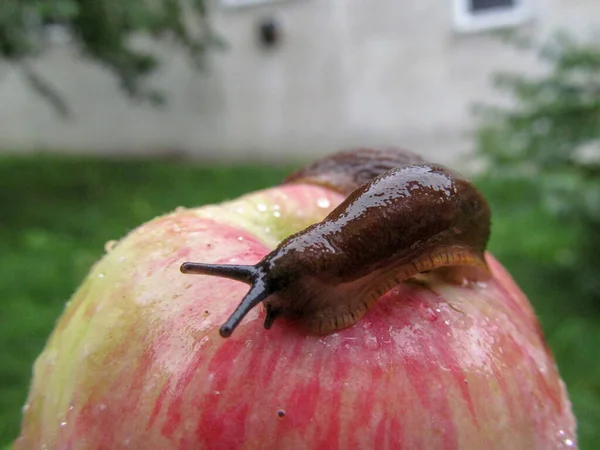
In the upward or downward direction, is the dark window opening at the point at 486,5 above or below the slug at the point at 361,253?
below

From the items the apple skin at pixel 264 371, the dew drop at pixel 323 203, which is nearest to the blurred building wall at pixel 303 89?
the dew drop at pixel 323 203

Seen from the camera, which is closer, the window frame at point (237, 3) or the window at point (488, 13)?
the window at point (488, 13)

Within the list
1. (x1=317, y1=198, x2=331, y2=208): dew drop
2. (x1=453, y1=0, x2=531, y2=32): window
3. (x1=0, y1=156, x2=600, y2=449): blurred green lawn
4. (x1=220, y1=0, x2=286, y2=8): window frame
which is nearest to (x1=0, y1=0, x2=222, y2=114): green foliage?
(x1=0, y1=156, x2=600, y2=449): blurred green lawn

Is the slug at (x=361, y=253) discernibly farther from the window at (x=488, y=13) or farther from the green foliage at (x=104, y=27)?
the window at (x=488, y=13)

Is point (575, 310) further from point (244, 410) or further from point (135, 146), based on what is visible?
point (135, 146)

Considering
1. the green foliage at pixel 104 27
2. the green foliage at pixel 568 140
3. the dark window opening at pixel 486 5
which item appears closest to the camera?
the green foliage at pixel 568 140

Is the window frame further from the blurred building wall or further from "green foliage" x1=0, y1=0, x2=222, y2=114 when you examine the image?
"green foliage" x1=0, y1=0, x2=222, y2=114

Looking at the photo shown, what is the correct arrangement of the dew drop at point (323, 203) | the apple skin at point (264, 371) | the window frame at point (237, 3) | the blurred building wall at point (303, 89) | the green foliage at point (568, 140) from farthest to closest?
the window frame at point (237, 3) → the blurred building wall at point (303, 89) → the green foliage at point (568, 140) → the dew drop at point (323, 203) → the apple skin at point (264, 371)

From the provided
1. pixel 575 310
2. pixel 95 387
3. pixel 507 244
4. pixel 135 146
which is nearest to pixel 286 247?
pixel 95 387

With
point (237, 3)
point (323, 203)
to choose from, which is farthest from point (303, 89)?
point (323, 203)
